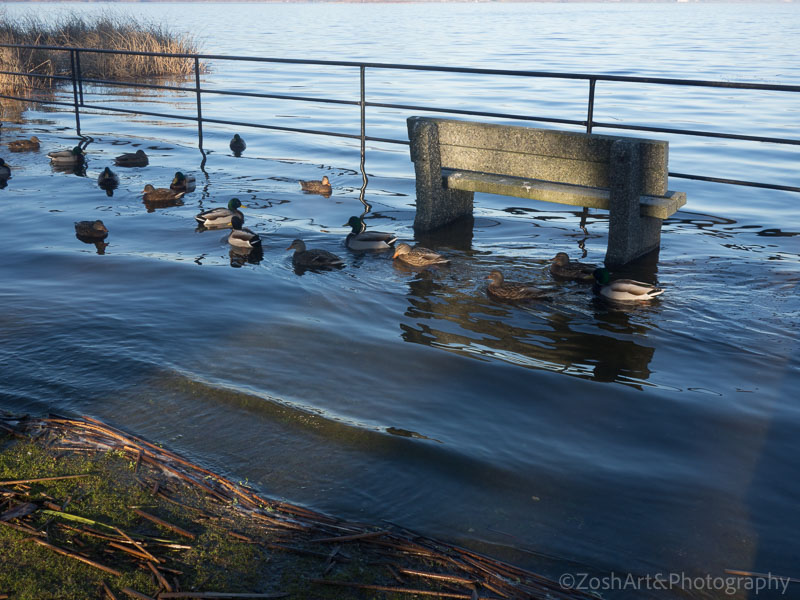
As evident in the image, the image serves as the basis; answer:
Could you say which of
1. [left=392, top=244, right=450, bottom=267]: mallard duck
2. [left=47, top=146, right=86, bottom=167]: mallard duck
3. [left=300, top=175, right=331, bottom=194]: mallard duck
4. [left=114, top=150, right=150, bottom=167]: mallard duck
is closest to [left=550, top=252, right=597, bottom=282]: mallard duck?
[left=392, top=244, right=450, bottom=267]: mallard duck

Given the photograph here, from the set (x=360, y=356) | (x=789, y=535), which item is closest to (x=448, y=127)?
(x=360, y=356)

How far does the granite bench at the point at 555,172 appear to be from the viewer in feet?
22.8

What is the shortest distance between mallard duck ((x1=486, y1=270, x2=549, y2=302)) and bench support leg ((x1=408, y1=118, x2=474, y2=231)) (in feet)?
6.47

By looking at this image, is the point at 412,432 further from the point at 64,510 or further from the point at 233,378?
the point at 64,510

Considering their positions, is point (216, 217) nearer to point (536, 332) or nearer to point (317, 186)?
point (317, 186)

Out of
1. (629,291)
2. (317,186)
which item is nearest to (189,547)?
(629,291)

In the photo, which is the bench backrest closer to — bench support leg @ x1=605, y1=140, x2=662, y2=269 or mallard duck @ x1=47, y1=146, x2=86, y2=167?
bench support leg @ x1=605, y1=140, x2=662, y2=269

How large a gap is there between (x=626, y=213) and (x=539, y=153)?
1069 millimetres

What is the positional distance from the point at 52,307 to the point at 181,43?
2380cm

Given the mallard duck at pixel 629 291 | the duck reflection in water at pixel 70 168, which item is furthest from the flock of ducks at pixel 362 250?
the duck reflection in water at pixel 70 168

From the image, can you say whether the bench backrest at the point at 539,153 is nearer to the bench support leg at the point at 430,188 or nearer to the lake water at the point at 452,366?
the bench support leg at the point at 430,188

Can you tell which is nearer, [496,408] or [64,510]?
[64,510]

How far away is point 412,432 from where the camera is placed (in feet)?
14.5

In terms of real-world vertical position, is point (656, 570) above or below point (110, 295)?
below
